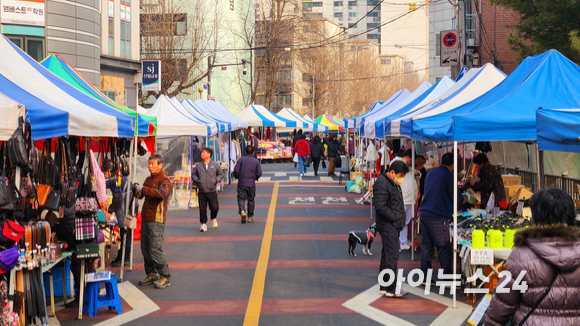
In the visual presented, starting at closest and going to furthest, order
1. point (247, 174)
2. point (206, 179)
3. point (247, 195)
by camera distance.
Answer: point (206, 179) < point (247, 174) < point (247, 195)

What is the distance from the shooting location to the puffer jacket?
10.2 ft

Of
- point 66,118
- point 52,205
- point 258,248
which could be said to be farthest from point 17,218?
point 258,248

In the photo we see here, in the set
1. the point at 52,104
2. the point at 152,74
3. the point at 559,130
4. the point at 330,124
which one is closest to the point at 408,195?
the point at 559,130

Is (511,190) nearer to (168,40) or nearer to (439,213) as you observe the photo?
(439,213)

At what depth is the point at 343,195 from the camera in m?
20.3

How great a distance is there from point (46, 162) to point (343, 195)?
46.0ft

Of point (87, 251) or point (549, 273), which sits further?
point (87, 251)

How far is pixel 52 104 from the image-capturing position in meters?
6.93

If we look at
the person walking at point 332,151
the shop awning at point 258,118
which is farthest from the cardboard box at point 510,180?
the shop awning at point 258,118

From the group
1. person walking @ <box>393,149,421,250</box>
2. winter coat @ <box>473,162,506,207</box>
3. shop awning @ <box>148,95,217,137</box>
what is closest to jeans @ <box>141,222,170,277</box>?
person walking @ <box>393,149,421,250</box>

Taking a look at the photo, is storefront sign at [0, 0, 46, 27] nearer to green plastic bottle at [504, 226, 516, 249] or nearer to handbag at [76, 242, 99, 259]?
handbag at [76, 242, 99, 259]

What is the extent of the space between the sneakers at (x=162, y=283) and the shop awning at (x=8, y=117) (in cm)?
352

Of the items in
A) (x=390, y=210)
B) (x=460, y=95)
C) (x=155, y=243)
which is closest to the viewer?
(x=390, y=210)

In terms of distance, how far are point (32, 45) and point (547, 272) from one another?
78.8 feet
